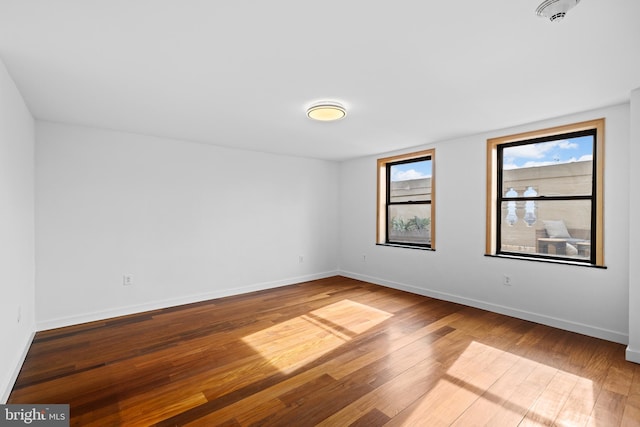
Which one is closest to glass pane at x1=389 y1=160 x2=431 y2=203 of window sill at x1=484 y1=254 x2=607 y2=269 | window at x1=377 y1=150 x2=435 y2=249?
window at x1=377 y1=150 x2=435 y2=249

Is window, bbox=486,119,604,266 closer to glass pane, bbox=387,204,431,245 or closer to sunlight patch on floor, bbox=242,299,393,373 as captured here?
glass pane, bbox=387,204,431,245

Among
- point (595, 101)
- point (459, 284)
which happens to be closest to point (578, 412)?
point (459, 284)

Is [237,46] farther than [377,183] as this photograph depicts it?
No

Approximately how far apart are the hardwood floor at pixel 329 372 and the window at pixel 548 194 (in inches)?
37.8

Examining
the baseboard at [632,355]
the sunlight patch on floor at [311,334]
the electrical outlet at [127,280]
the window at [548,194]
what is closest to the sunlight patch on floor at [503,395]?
the baseboard at [632,355]

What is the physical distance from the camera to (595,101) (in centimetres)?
288

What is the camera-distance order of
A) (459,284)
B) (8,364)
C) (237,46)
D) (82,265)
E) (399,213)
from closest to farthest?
(237,46)
(8,364)
(82,265)
(459,284)
(399,213)

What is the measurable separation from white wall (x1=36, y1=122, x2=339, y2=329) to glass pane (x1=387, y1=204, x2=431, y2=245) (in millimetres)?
1544

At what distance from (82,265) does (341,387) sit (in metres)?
3.30

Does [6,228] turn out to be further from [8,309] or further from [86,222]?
[86,222]

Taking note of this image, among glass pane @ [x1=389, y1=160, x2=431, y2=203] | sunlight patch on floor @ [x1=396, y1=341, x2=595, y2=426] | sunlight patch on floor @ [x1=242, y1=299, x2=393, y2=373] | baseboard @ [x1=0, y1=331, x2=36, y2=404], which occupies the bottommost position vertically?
sunlight patch on floor @ [x1=242, y1=299, x2=393, y2=373]

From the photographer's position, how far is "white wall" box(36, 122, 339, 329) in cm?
343
